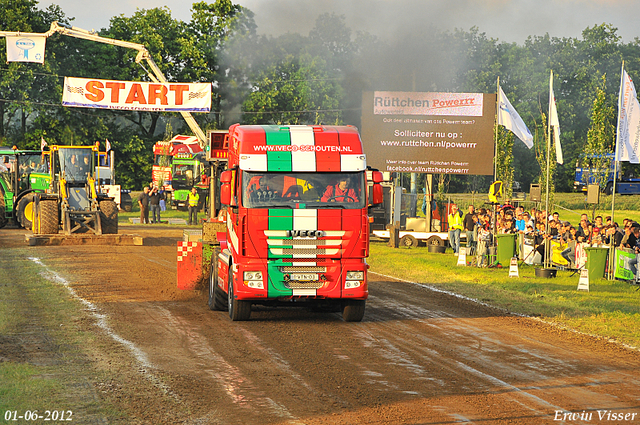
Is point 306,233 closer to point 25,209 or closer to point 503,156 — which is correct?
point 503,156

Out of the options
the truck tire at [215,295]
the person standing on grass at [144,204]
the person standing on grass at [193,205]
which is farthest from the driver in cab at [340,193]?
the person standing on grass at [144,204]

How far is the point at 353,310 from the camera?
12125 mm

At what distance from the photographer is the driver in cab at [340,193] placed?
1155cm

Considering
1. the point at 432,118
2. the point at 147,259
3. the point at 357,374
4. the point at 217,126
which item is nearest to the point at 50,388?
the point at 357,374

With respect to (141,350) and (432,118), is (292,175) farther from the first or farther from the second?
(432,118)

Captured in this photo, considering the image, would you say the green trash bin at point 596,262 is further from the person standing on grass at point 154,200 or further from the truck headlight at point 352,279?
the person standing on grass at point 154,200

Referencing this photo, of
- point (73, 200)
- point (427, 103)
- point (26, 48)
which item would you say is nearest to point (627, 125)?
point (427, 103)

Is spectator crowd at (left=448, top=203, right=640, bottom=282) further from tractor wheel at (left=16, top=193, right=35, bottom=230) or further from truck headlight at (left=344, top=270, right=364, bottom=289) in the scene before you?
tractor wheel at (left=16, top=193, right=35, bottom=230)

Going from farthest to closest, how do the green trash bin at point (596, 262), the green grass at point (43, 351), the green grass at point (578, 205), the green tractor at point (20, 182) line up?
1. the green grass at point (578, 205)
2. the green tractor at point (20, 182)
3. the green trash bin at point (596, 262)
4. the green grass at point (43, 351)

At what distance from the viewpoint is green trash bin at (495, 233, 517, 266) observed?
21.7 meters

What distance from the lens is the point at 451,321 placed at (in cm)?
1250

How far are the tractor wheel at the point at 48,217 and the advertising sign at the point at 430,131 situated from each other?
39.1 feet

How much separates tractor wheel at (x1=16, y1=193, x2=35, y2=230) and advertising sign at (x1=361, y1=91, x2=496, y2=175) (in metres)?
14.5

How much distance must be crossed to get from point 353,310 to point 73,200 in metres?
19.2
